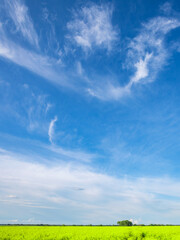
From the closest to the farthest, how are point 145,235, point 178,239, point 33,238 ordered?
point 33,238 < point 178,239 < point 145,235

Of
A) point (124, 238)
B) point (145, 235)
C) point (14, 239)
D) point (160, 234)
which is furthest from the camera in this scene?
point (145, 235)

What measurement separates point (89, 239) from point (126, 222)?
117 metres

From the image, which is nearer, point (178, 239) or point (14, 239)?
point (14, 239)

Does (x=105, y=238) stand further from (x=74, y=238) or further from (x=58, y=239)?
(x=58, y=239)

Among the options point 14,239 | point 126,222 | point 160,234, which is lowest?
point 14,239

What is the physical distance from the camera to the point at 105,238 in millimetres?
23531

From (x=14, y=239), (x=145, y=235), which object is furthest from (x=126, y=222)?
(x=14, y=239)

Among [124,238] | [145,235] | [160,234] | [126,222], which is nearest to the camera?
[124,238]

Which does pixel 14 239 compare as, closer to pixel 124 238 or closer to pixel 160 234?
pixel 124 238

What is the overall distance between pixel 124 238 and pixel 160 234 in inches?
277

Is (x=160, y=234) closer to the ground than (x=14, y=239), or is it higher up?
higher up

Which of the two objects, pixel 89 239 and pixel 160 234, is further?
pixel 160 234

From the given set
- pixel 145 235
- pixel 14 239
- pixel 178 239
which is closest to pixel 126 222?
pixel 145 235

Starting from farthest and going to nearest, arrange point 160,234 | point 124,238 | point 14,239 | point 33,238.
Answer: point 160,234, point 124,238, point 33,238, point 14,239
